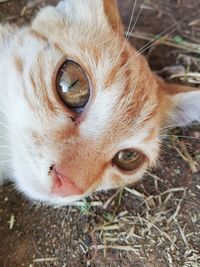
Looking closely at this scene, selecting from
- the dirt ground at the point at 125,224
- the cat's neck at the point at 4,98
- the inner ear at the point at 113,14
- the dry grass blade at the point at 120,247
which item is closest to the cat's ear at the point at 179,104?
the dirt ground at the point at 125,224

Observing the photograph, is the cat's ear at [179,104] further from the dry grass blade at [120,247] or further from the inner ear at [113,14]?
the dry grass blade at [120,247]

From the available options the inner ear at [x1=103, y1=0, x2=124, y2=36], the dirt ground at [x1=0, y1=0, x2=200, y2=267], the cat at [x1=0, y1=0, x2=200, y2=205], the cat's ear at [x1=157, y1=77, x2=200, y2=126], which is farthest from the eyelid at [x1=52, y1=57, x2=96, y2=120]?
the dirt ground at [x1=0, y1=0, x2=200, y2=267]

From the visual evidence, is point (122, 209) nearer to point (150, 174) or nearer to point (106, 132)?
point (150, 174)

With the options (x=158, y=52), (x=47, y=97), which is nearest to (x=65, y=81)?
(x=47, y=97)

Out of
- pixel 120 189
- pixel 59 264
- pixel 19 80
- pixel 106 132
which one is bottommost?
pixel 59 264

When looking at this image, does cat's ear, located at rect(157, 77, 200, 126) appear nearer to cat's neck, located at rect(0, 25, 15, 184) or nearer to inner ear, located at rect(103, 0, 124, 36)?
inner ear, located at rect(103, 0, 124, 36)

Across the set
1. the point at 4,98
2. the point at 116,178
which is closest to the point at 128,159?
the point at 116,178

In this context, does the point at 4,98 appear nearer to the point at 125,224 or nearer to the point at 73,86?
the point at 73,86
